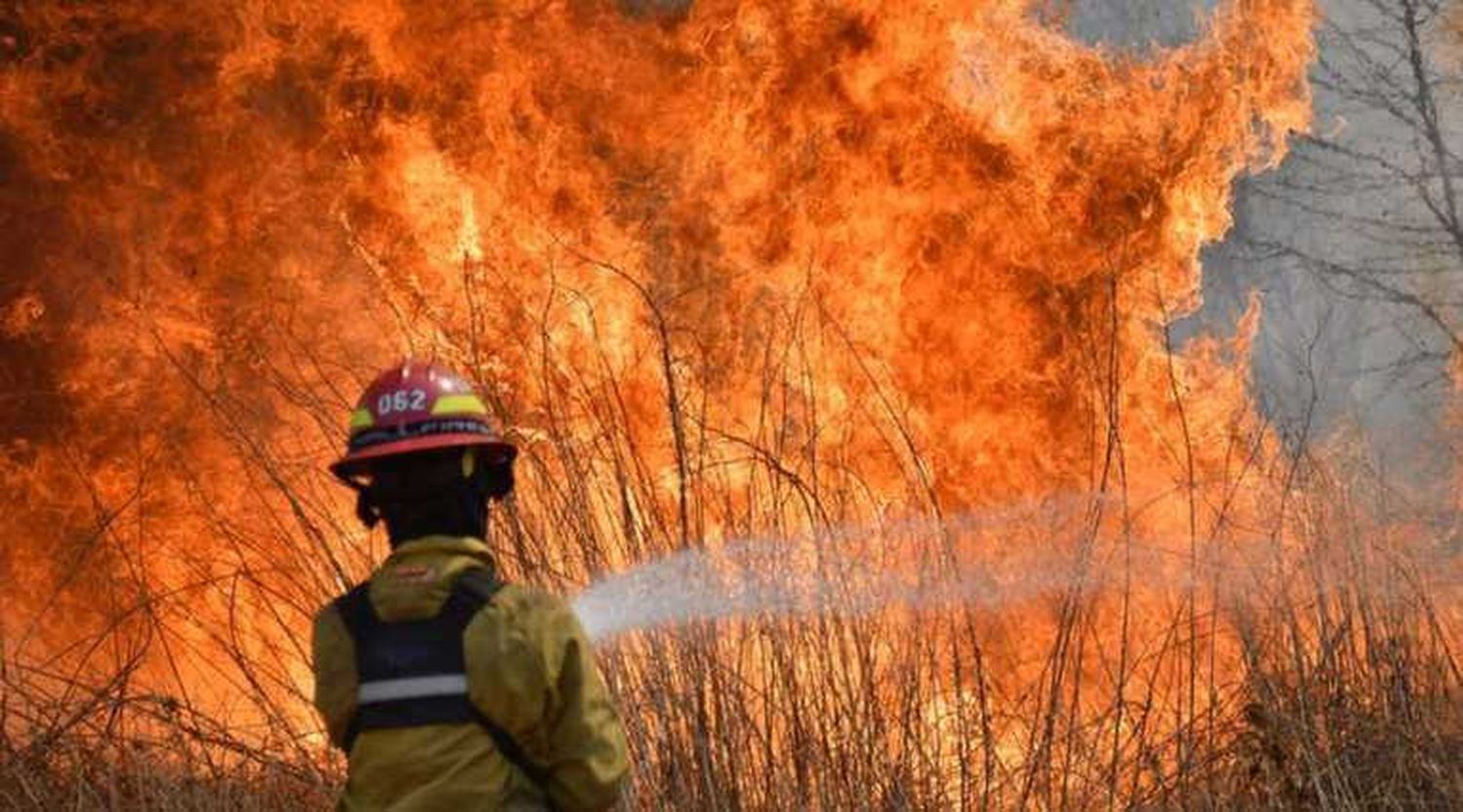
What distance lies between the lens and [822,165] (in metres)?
9.02

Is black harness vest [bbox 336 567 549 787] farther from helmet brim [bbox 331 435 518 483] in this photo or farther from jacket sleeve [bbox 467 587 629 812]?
helmet brim [bbox 331 435 518 483]

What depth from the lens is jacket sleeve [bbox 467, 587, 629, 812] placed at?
11.3ft

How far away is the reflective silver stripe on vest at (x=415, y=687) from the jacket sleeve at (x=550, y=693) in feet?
0.12

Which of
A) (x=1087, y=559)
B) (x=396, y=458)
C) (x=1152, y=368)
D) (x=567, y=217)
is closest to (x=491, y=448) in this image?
(x=396, y=458)

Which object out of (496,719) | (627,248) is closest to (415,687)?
(496,719)

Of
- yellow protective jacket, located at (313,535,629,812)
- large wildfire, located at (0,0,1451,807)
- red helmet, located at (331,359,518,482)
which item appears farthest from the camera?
large wildfire, located at (0,0,1451,807)

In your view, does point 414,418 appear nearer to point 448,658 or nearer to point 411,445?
point 411,445

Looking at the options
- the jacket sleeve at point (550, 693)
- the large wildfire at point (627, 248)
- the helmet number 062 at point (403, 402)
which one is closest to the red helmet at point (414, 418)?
the helmet number 062 at point (403, 402)

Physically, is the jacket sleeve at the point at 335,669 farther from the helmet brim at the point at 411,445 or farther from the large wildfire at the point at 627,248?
the large wildfire at the point at 627,248

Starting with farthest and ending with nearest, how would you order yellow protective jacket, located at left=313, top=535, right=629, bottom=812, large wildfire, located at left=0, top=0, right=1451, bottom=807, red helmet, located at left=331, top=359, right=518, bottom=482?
large wildfire, located at left=0, top=0, right=1451, bottom=807 < red helmet, located at left=331, top=359, right=518, bottom=482 < yellow protective jacket, located at left=313, top=535, right=629, bottom=812

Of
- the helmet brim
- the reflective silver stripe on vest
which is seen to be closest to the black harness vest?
the reflective silver stripe on vest

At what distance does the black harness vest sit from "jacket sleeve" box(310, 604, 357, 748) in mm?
79

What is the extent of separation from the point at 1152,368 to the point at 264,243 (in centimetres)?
451

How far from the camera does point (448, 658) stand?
11.4 feet
